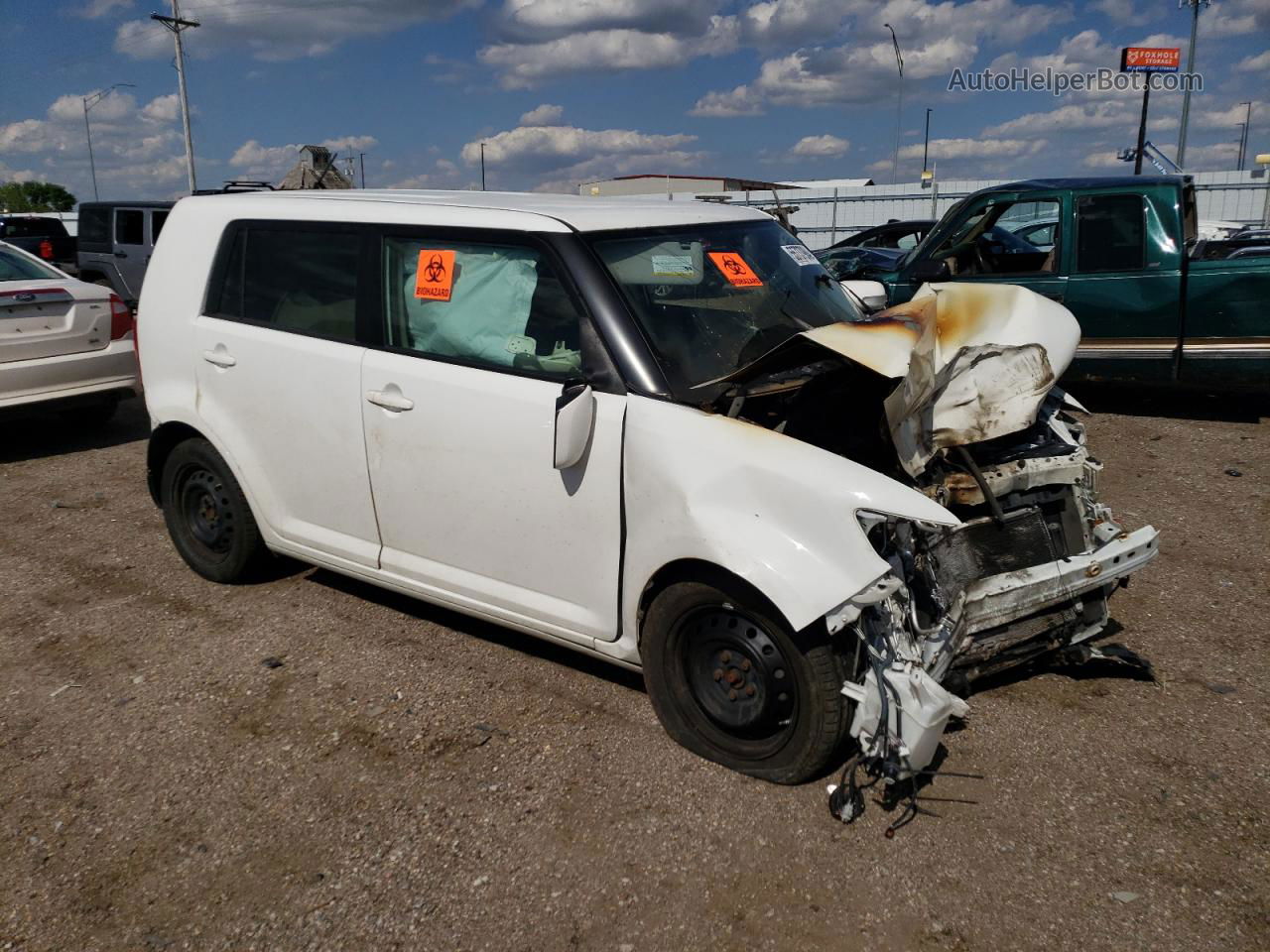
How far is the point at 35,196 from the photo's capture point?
78812 millimetres

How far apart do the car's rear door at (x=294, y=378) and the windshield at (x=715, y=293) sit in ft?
3.93

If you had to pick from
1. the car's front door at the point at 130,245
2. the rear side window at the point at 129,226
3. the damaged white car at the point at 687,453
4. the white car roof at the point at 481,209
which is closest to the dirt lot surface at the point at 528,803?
the damaged white car at the point at 687,453

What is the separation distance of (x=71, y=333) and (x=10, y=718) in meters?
4.92

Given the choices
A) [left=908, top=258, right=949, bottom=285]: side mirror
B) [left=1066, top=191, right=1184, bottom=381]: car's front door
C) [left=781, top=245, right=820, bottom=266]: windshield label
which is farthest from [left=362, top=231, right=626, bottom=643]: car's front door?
[left=1066, top=191, right=1184, bottom=381]: car's front door

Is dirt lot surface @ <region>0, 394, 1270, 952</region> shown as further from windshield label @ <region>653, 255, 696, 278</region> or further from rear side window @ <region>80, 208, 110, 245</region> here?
rear side window @ <region>80, 208, 110, 245</region>

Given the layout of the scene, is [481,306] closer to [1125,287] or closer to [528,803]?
[528,803]

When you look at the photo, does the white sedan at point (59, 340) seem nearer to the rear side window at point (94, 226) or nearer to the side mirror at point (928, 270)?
the side mirror at point (928, 270)

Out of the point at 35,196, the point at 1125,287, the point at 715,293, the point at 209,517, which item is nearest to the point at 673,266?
the point at 715,293

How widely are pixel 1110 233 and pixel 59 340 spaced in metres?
8.26

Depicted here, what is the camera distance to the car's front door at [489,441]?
3.33 metres

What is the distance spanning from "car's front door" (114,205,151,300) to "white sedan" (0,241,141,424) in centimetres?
686

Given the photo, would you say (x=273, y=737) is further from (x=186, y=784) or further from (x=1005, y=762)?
(x=1005, y=762)

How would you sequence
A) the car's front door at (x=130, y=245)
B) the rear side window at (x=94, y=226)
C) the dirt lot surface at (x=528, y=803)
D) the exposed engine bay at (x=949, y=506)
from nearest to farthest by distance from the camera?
the dirt lot surface at (x=528, y=803) → the exposed engine bay at (x=949, y=506) → the car's front door at (x=130, y=245) → the rear side window at (x=94, y=226)

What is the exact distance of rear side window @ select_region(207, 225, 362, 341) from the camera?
13.1 ft
